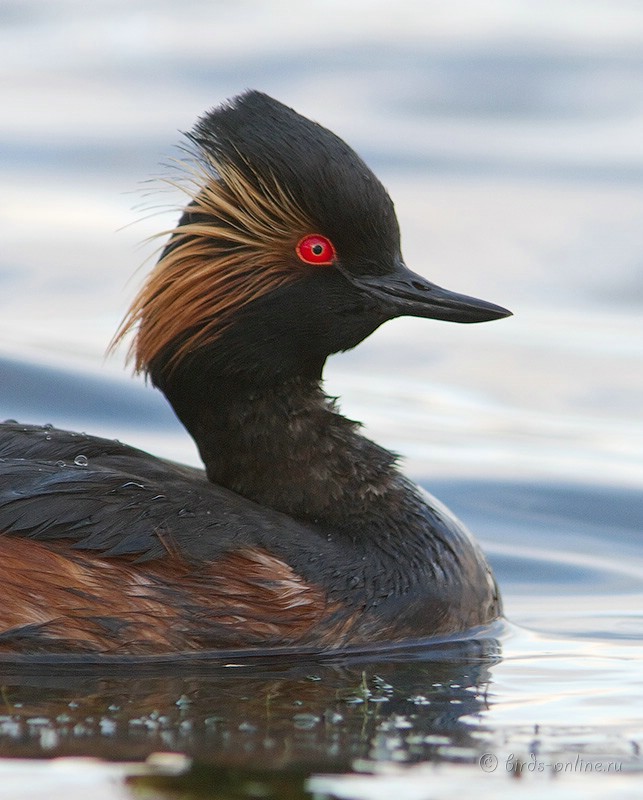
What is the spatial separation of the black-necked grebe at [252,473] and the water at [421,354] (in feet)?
0.64

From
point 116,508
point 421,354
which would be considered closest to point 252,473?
point 116,508

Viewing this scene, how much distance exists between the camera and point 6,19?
16.3 m

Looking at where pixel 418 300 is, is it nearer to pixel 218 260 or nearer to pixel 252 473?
pixel 218 260

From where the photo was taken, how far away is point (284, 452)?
7.18 meters

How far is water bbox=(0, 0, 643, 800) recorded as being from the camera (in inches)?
220

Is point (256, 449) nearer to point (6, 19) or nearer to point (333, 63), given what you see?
point (333, 63)

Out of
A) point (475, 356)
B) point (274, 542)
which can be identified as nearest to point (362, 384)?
point (475, 356)

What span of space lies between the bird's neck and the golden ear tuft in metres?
0.31

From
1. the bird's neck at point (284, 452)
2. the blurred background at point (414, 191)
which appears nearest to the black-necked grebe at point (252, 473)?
the bird's neck at point (284, 452)

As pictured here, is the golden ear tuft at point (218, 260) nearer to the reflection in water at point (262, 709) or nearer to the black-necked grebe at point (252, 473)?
the black-necked grebe at point (252, 473)

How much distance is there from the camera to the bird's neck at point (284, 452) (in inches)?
281

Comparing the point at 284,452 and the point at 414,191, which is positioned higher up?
the point at 414,191

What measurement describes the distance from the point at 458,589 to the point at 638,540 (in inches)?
79.8

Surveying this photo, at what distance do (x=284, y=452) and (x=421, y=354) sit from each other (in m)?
4.21
